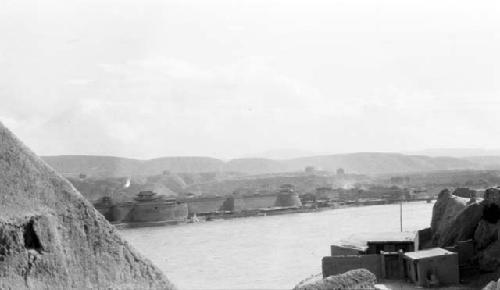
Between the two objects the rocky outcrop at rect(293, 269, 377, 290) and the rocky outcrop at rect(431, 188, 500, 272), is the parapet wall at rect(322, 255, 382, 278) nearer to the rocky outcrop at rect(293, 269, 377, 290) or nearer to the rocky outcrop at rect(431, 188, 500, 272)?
the rocky outcrop at rect(431, 188, 500, 272)

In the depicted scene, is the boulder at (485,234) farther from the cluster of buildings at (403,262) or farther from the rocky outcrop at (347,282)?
the rocky outcrop at (347,282)

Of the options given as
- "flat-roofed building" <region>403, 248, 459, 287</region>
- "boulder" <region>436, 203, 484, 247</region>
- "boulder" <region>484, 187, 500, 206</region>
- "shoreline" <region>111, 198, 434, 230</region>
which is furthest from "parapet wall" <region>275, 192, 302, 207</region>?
"flat-roofed building" <region>403, 248, 459, 287</region>

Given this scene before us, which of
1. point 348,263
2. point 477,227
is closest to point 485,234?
point 477,227

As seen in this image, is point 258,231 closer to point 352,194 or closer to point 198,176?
point 352,194

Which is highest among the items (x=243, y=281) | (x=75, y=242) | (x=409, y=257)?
(x=75, y=242)

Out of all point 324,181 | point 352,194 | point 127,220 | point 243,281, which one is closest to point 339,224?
point 127,220

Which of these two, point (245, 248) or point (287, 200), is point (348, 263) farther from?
point (287, 200)
